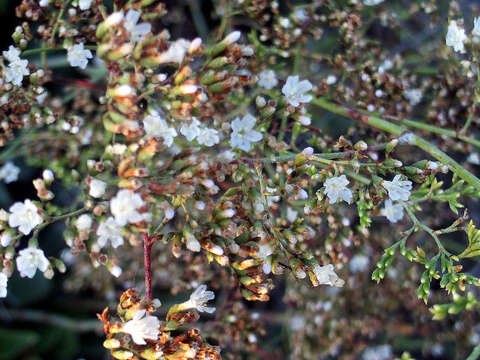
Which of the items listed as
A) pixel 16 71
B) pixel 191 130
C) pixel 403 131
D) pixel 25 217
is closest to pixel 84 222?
pixel 25 217

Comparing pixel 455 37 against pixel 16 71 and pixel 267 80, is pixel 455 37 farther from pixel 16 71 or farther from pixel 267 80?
pixel 16 71

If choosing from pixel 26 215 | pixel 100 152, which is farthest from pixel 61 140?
pixel 26 215

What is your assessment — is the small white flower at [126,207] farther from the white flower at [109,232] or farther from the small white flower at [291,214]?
the small white flower at [291,214]

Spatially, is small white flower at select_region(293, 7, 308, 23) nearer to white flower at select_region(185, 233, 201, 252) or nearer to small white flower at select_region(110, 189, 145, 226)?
white flower at select_region(185, 233, 201, 252)

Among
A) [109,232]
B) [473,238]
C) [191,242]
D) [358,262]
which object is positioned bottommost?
[358,262]

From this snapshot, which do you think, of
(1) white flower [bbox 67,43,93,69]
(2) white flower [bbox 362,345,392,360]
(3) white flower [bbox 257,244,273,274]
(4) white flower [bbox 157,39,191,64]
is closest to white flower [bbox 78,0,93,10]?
(1) white flower [bbox 67,43,93,69]

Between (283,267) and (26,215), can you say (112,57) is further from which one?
Result: (283,267)
